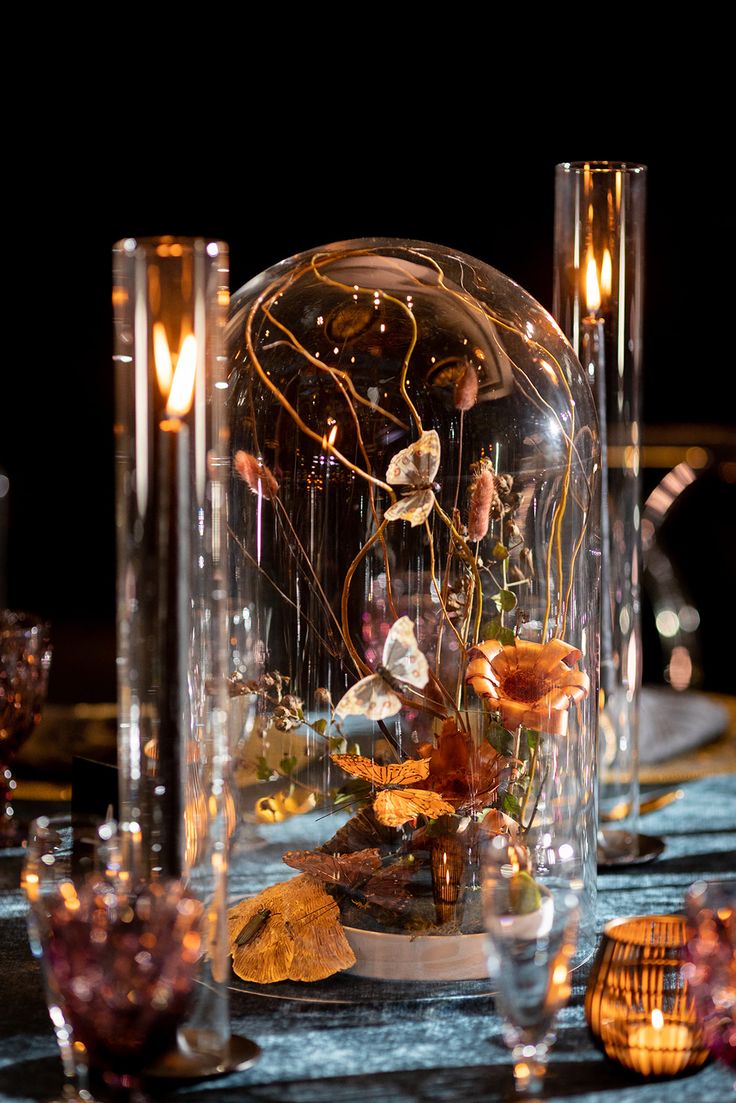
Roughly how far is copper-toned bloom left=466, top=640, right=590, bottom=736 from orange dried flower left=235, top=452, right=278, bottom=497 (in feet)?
0.69

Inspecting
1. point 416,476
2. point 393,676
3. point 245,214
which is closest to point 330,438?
point 416,476

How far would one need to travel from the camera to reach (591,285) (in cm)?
162

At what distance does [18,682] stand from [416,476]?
0.52 meters

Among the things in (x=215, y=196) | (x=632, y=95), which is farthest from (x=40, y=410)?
(x=632, y=95)

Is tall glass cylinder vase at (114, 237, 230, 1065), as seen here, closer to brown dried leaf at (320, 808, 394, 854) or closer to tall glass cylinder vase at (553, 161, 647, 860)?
brown dried leaf at (320, 808, 394, 854)

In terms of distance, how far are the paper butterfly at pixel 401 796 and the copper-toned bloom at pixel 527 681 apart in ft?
0.25

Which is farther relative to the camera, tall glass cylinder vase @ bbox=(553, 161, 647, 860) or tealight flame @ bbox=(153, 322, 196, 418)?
tall glass cylinder vase @ bbox=(553, 161, 647, 860)

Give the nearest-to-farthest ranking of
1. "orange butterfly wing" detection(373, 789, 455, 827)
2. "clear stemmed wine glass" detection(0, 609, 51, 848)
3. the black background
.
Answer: "orange butterfly wing" detection(373, 789, 455, 827) < "clear stemmed wine glass" detection(0, 609, 51, 848) < the black background

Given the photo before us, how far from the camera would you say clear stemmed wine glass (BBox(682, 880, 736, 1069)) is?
3.05ft

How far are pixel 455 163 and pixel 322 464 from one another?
3313 mm

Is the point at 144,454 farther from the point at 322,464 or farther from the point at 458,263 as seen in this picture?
the point at 458,263

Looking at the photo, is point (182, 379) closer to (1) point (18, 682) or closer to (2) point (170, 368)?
(2) point (170, 368)

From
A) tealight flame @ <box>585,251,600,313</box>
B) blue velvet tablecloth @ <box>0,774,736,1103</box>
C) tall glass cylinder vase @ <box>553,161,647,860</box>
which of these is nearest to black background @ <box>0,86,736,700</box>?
tall glass cylinder vase @ <box>553,161,647,860</box>

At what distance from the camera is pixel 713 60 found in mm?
4316
